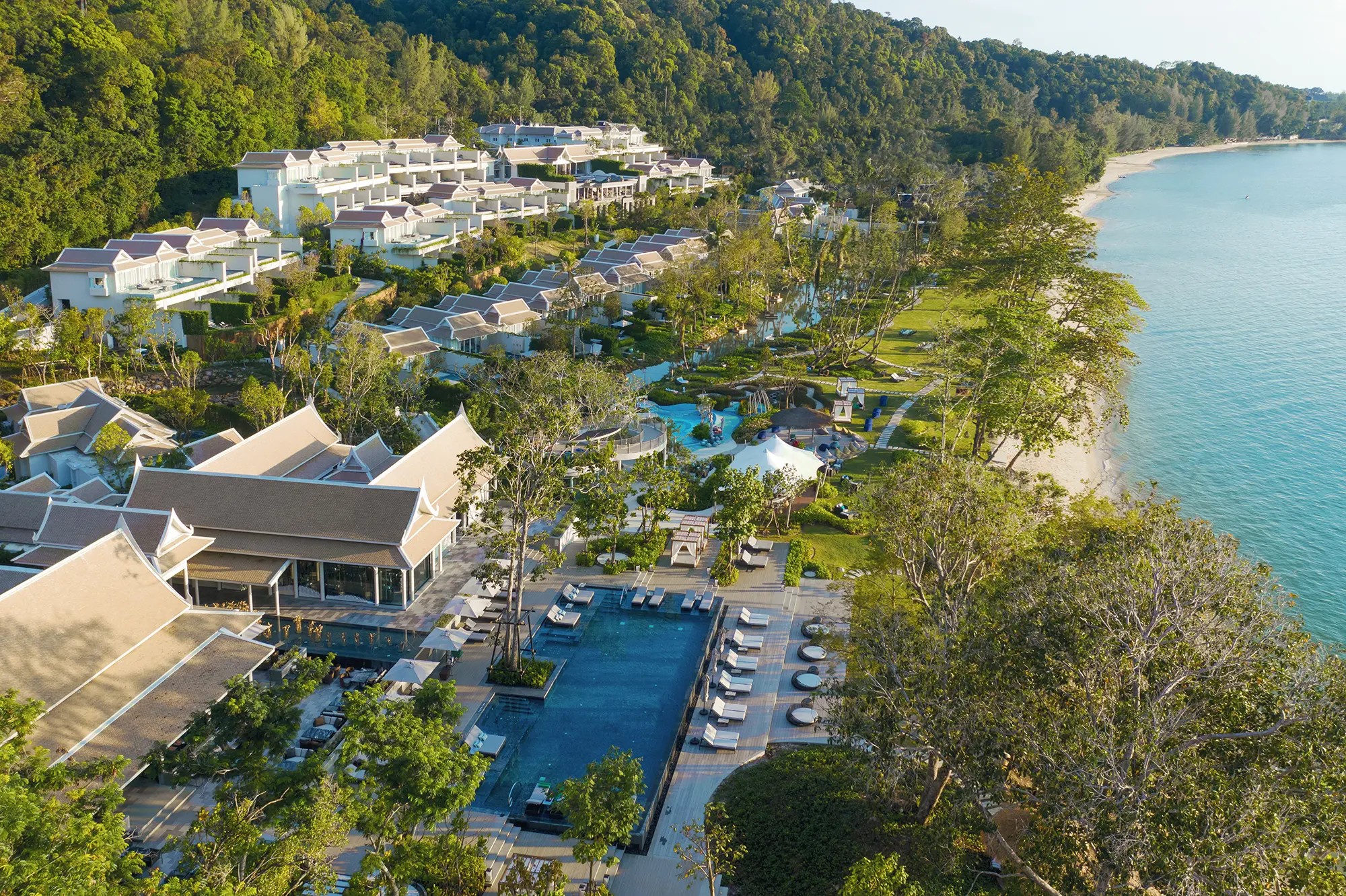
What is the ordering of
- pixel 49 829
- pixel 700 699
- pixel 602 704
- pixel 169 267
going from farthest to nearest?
pixel 169 267
pixel 700 699
pixel 602 704
pixel 49 829

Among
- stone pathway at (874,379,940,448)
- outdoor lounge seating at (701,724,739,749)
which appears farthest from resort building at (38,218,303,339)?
outdoor lounge seating at (701,724,739,749)

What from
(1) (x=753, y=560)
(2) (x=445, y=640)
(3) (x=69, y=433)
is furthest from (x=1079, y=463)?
(3) (x=69, y=433)

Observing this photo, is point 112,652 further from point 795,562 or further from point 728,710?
point 795,562

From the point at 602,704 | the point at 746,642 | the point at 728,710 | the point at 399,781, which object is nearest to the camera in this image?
the point at 399,781

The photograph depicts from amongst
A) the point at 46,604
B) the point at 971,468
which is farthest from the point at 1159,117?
the point at 46,604

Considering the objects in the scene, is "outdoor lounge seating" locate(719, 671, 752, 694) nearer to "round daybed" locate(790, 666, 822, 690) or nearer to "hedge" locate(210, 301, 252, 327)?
"round daybed" locate(790, 666, 822, 690)
